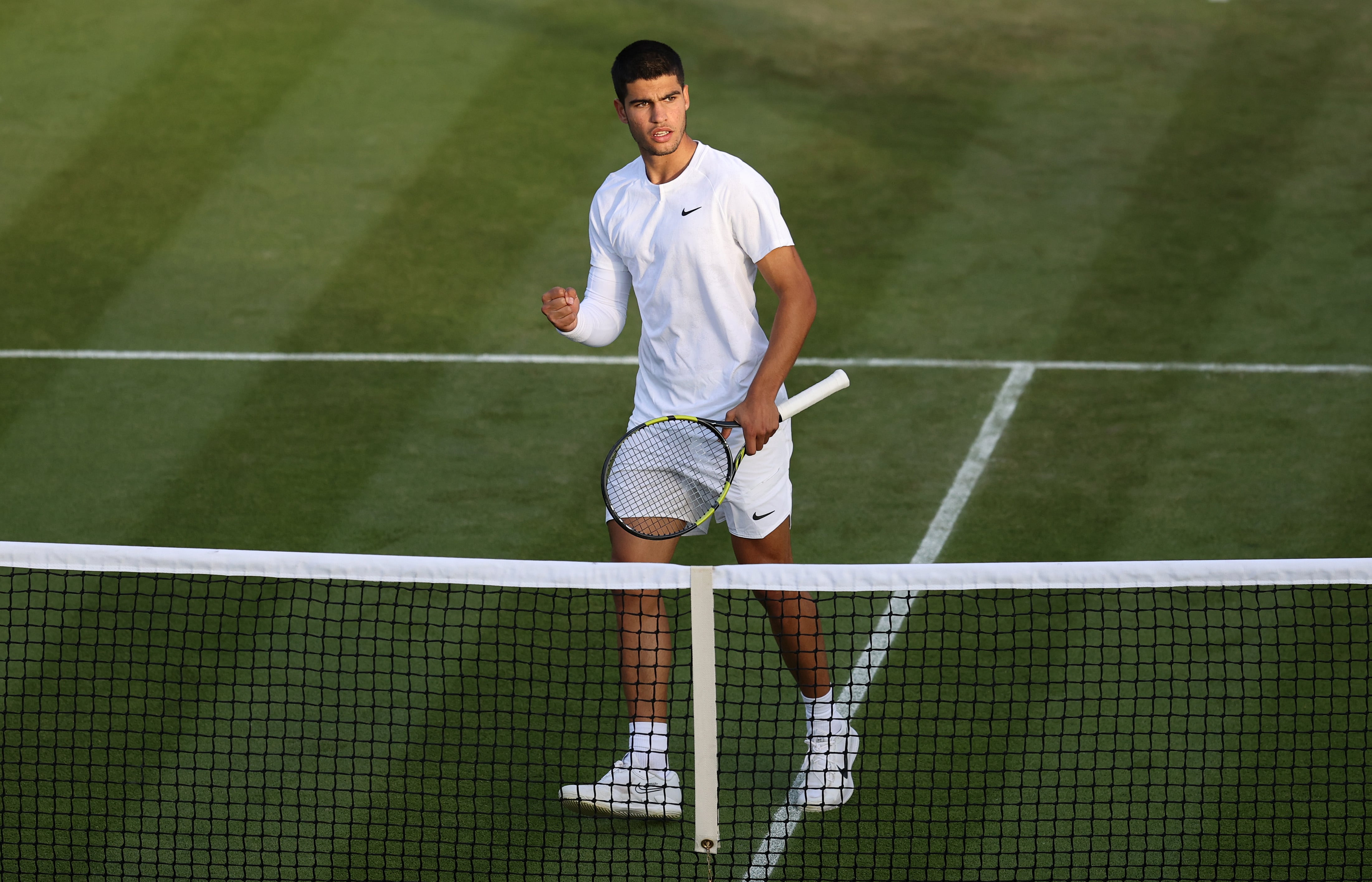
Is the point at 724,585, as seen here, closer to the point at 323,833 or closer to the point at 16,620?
the point at 323,833

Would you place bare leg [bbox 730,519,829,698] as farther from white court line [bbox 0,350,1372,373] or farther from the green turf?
white court line [bbox 0,350,1372,373]

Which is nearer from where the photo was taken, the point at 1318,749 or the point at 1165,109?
the point at 1318,749

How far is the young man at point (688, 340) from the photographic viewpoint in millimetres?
5680

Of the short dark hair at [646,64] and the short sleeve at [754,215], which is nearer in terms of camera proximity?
the short dark hair at [646,64]

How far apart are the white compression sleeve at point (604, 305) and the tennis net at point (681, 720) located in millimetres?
1063

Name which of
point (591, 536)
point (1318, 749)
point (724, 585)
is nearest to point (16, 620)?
point (591, 536)

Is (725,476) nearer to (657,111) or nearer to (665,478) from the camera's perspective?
(665,478)

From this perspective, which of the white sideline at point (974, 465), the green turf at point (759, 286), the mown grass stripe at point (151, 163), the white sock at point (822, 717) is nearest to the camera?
the white sock at point (822, 717)

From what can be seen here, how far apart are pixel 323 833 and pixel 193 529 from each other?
257 cm

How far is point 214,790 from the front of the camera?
19.9ft

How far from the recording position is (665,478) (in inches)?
234

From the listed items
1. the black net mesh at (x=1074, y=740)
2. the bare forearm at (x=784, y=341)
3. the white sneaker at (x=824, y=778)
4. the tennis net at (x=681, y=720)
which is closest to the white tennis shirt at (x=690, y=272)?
the bare forearm at (x=784, y=341)

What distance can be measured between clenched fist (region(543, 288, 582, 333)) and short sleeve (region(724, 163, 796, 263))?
0.61m

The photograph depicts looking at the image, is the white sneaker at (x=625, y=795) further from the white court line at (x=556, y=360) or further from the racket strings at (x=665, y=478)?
the white court line at (x=556, y=360)
